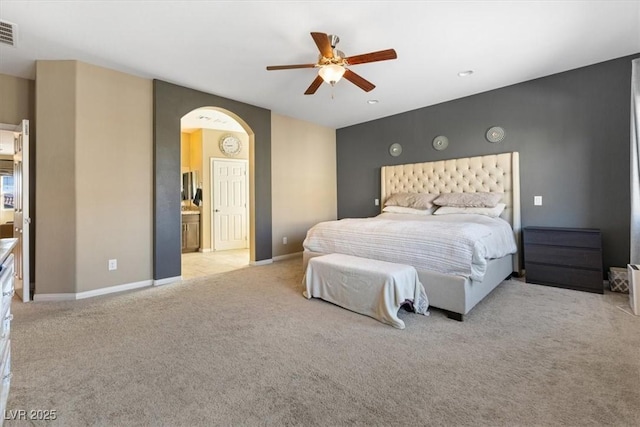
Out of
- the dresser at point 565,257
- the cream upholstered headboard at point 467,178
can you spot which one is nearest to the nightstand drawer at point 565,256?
the dresser at point 565,257

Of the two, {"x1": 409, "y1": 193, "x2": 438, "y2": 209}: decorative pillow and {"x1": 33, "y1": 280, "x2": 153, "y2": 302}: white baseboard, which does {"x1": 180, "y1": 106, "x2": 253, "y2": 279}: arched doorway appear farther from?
{"x1": 409, "y1": 193, "x2": 438, "y2": 209}: decorative pillow

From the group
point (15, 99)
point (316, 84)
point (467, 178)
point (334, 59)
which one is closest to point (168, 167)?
point (15, 99)

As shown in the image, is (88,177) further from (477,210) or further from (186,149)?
(477,210)

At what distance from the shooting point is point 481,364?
181cm

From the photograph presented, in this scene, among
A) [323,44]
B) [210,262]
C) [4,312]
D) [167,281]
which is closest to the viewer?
[4,312]

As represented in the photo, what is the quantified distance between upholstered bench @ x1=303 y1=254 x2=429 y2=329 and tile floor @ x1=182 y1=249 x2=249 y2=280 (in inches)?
82.7

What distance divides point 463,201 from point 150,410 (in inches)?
162

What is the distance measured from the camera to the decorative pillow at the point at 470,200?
3.89m

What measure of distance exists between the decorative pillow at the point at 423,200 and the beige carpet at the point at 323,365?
1847mm

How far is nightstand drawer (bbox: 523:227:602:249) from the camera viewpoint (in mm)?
3127

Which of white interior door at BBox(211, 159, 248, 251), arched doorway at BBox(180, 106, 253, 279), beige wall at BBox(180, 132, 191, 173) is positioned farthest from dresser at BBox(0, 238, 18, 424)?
beige wall at BBox(180, 132, 191, 173)

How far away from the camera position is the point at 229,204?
672 cm

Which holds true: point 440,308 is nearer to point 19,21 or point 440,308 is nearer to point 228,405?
point 228,405

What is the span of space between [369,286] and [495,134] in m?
3.22
